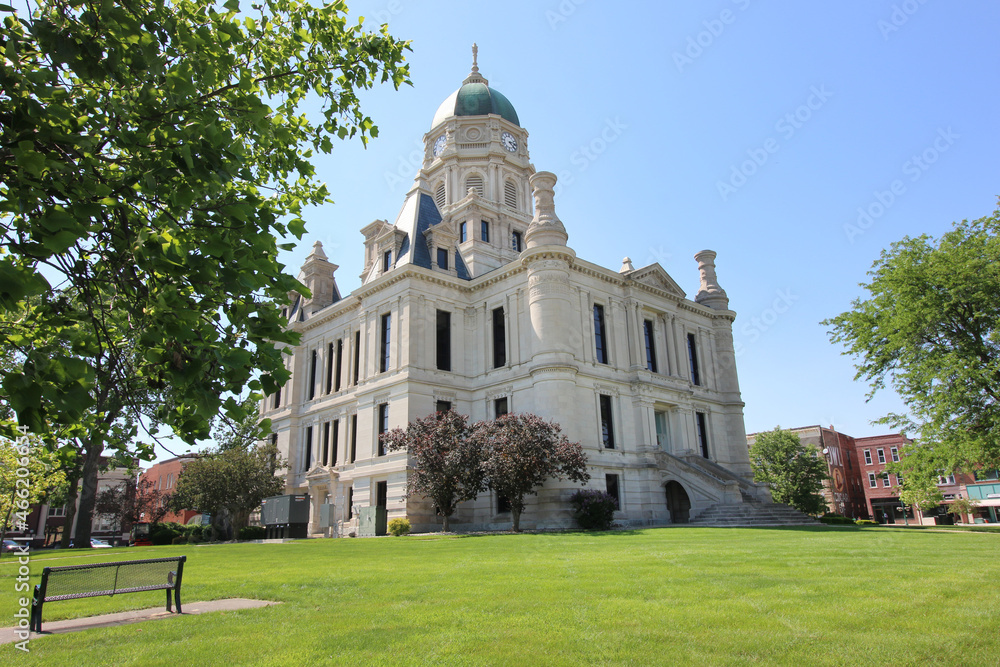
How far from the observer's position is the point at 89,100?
5.41 meters

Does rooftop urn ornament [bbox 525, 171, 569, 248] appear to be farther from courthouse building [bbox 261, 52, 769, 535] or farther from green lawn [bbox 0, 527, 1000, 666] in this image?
green lawn [bbox 0, 527, 1000, 666]

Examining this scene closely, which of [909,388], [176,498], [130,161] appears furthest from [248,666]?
[176,498]

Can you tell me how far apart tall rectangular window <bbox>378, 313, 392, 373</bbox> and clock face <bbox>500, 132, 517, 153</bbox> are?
74.3 ft

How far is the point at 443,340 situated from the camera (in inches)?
1623

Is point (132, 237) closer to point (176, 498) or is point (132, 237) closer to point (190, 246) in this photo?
point (190, 246)

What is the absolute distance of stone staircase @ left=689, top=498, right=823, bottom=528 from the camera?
32906 millimetres

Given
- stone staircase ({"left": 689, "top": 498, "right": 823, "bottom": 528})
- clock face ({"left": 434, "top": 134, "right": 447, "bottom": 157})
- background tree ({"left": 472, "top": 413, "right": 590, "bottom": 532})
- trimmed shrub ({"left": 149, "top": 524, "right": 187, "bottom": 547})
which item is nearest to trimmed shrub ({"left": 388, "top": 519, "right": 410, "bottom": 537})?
background tree ({"left": 472, "top": 413, "right": 590, "bottom": 532})

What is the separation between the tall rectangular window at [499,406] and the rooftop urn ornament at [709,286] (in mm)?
20252

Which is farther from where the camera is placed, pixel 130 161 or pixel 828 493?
pixel 828 493

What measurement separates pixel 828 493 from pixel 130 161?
86132 millimetres

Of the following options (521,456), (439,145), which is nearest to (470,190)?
(439,145)

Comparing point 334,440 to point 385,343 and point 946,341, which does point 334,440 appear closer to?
point 385,343

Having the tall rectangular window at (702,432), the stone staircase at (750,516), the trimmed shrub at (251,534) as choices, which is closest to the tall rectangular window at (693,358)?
the tall rectangular window at (702,432)

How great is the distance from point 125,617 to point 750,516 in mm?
31429
